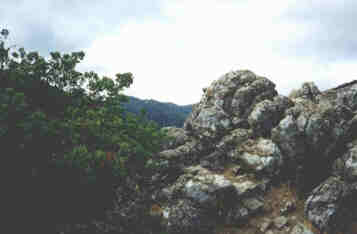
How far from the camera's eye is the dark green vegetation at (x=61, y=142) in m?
24.8

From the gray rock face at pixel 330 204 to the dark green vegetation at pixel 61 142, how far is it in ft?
59.3

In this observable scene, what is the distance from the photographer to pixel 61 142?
2795cm

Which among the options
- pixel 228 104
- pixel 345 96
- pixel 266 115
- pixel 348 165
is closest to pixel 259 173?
pixel 266 115

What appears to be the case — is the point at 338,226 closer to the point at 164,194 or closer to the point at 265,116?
the point at 265,116

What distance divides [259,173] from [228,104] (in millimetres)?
11854

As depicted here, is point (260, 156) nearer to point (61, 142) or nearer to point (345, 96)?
point (345, 96)

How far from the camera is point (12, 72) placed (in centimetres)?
3412

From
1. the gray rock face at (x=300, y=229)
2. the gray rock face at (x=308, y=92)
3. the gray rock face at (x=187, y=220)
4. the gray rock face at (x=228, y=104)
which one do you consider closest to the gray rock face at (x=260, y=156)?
the gray rock face at (x=228, y=104)

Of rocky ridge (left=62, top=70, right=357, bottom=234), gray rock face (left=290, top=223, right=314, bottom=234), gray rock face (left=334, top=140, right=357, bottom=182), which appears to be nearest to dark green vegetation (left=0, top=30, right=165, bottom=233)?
rocky ridge (left=62, top=70, right=357, bottom=234)

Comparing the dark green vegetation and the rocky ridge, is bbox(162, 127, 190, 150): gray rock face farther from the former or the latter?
the dark green vegetation

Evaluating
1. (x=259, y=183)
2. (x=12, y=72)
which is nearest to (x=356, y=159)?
(x=259, y=183)

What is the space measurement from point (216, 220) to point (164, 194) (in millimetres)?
6782

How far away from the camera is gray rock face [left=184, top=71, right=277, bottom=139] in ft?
149

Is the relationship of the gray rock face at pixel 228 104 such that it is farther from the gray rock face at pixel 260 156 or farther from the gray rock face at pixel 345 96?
the gray rock face at pixel 345 96
